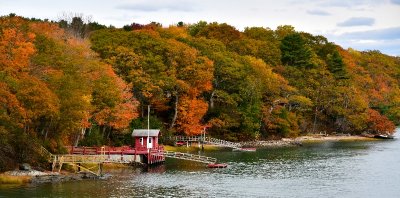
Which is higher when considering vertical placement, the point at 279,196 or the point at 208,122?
the point at 208,122

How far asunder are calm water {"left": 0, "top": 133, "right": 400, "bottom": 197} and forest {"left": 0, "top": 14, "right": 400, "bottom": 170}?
7623 mm

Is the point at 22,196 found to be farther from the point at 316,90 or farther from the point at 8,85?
the point at 316,90

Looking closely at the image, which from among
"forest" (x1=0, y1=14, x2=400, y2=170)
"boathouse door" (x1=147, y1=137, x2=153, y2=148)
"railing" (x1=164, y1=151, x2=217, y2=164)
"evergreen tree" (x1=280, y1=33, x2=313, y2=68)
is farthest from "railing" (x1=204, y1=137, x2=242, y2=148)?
"evergreen tree" (x1=280, y1=33, x2=313, y2=68)

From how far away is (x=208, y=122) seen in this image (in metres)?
97.8

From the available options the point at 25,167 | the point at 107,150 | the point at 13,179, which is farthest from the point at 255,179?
the point at 13,179

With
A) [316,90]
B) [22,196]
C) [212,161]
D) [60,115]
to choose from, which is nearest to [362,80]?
[316,90]

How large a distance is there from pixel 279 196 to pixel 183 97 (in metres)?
44.3

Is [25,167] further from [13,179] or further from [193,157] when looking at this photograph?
[193,157]

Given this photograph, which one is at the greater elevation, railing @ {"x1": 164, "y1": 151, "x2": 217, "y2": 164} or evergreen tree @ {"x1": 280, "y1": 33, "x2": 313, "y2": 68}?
evergreen tree @ {"x1": 280, "y1": 33, "x2": 313, "y2": 68}

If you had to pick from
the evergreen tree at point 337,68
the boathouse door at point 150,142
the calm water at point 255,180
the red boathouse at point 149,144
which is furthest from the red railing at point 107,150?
the evergreen tree at point 337,68

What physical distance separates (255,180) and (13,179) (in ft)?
72.9

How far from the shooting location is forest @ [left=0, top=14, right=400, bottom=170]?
59.2 meters

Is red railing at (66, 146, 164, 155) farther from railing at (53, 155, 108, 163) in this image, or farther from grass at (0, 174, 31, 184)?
grass at (0, 174, 31, 184)

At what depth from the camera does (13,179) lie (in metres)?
53.4
